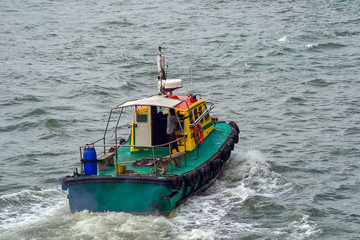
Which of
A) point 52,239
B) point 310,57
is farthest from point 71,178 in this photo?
point 310,57

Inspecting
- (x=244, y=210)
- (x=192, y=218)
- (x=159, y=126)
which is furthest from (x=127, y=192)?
(x=244, y=210)

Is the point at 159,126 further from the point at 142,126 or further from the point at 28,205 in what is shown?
the point at 28,205

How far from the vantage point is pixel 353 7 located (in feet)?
160

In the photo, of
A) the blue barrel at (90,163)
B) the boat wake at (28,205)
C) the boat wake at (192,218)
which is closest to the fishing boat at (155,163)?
the blue barrel at (90,163)

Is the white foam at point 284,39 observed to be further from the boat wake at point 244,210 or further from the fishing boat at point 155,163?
the boat wake at point 244,210

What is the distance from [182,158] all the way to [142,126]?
1.33 meters

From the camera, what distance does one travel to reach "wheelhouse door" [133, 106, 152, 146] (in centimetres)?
1562

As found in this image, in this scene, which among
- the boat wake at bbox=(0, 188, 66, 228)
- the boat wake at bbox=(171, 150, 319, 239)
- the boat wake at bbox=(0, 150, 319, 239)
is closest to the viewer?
the boat wake at bbox=(0, 150, 319, 239)

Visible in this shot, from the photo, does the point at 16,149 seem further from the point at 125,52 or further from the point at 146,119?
the point at 125,52

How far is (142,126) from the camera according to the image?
15672mm

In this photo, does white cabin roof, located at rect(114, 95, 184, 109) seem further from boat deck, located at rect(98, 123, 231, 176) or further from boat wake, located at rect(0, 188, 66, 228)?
boat wake, located at rect(0, 188, 66, 228)

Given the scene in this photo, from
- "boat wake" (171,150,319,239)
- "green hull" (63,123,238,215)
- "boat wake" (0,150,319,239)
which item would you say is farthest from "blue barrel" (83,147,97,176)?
"boat wake" (171,150,319,239)

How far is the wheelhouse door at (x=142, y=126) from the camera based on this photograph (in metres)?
15.6

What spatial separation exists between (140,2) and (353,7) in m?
18.5
